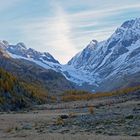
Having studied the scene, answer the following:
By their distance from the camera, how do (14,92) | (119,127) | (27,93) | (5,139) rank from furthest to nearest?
(27,93)
(14,92)
(119,127)
(5,139)

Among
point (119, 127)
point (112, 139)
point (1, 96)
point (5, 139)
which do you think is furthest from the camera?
point (1, 96)

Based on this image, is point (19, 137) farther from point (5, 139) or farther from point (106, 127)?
point (106, 127)

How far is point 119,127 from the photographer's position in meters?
43.9

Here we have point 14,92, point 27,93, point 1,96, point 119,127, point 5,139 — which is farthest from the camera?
point 27,93

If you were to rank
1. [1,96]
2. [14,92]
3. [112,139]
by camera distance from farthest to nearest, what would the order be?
[14,92]
[1,96]
[112,139]

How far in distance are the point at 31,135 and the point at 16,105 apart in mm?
71315

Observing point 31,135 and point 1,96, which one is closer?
point 31,135

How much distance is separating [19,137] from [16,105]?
7183cm

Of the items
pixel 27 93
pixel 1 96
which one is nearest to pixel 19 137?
pixel 1 96

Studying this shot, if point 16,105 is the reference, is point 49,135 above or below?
below

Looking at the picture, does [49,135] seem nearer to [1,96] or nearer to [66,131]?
[66,131]

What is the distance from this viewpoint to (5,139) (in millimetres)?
40500

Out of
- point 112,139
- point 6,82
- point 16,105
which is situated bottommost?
point 112,139

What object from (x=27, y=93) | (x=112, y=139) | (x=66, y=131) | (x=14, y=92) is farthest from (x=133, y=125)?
(x=27, y=93)
